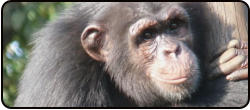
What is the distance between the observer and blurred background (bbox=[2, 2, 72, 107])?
6.10 m

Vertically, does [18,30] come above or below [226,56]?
below

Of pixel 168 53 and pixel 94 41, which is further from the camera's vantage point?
pixel 94 41

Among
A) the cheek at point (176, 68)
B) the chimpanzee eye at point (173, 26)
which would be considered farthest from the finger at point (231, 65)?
the chimpanzee eye at point (173, 26)

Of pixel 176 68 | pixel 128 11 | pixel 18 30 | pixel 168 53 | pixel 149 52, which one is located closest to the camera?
pixel 176 68

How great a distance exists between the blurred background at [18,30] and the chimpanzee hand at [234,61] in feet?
9.62

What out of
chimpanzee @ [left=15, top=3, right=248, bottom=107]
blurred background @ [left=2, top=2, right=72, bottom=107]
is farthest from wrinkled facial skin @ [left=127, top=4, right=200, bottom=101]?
blurred background @ [left=2, top=2, right=72, bottom=107]

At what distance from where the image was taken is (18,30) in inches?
249

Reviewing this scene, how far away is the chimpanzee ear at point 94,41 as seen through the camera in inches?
151

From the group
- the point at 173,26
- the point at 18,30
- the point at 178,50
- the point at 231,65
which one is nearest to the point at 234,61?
the point at 231,65

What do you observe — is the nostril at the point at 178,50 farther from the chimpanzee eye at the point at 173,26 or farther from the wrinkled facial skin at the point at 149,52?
the chimpanzee eye at the point at 173,26

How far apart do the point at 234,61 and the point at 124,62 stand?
908 mm

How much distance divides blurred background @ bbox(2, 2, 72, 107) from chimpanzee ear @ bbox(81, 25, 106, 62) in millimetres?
2243

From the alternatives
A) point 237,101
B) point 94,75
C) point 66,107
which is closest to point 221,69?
point 237,101

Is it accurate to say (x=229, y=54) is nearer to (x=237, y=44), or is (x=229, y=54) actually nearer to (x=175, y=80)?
(x=237, y=44)
